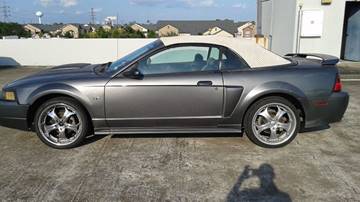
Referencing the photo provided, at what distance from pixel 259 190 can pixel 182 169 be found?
0.89 m

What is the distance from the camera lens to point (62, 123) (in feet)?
13.6

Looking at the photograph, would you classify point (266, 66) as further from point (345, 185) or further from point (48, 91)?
point (48, 91)

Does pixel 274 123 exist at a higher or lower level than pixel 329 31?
lower

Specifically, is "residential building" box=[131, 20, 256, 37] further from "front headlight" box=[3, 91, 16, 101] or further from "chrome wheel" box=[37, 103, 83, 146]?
"chrome wheel" box=[37, 103, 83, 146]

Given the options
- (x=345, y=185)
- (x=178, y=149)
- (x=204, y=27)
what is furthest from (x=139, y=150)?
(x=204, y=27)

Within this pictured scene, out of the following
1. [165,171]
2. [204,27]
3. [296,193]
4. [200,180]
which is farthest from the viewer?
[204,27]

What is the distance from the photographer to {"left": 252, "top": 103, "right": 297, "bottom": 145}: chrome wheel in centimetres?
416

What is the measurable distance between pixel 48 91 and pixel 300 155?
3.24 metres

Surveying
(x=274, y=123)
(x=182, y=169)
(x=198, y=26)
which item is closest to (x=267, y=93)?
(x=274, y=123)

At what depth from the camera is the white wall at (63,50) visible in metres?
14.7

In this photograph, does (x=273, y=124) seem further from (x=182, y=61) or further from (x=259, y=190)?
(x=182, y=61)

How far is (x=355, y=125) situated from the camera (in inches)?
199

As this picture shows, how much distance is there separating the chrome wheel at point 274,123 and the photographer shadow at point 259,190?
0.74 meters

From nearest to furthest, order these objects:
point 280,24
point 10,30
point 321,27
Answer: point 321,27 → point 280,24 → point 10,30
